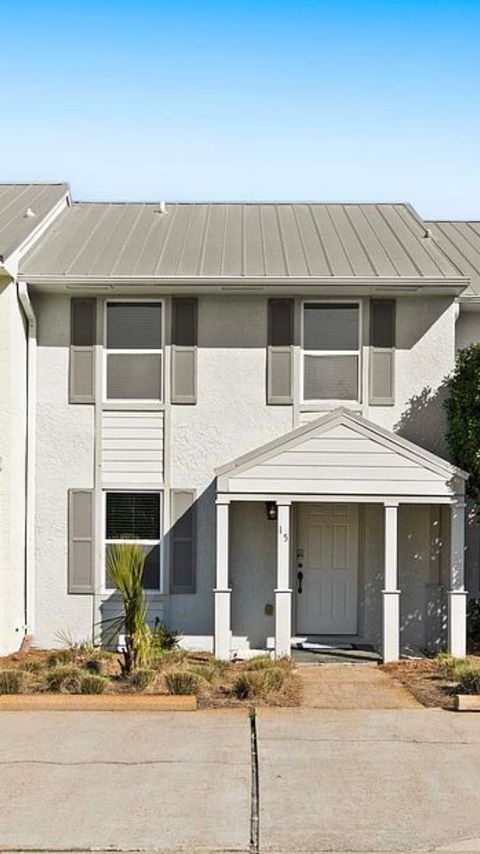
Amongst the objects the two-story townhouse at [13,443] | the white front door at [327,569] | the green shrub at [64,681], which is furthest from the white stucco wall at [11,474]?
the white front door at [327,569]

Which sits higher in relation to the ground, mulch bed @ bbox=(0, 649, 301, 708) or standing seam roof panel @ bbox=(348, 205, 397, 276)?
standing seam roof panel @ bbox=(348, 205, 397, 276)

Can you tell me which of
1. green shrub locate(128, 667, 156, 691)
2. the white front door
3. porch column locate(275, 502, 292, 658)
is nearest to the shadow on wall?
the white front door

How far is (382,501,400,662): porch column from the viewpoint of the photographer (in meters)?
12.4

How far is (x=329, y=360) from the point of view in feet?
44.5

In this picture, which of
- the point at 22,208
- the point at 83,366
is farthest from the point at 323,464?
the point at 22,208

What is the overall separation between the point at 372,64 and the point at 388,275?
2998 millimetres

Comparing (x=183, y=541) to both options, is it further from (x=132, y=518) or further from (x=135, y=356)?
(x=135, y=356)

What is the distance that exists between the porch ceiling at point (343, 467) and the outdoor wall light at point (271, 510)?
2.36ft

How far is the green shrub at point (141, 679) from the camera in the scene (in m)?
10.3

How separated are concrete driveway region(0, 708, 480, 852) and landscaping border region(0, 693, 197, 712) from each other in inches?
5.9

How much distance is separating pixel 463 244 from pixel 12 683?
10.9 m

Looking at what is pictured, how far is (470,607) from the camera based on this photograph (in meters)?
13.5

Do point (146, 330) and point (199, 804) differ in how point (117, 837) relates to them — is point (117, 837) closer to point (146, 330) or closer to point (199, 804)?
point (199, 804)

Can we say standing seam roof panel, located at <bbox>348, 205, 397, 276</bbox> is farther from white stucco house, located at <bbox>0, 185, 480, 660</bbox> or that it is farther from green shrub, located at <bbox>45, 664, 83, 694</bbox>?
green shrub, located at <bbox>45, 664, 83, 694</bbox>
